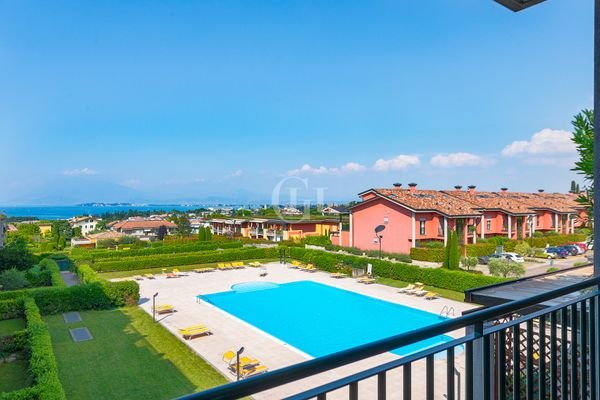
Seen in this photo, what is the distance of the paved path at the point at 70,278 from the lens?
2208cm

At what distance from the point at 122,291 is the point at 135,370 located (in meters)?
7.80

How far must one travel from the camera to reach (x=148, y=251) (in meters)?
30.3

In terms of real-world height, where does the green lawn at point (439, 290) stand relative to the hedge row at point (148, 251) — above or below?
below

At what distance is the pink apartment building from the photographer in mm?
26750

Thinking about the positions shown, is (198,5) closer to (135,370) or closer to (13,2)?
(13,2)

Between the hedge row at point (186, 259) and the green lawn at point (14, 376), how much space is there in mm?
15468

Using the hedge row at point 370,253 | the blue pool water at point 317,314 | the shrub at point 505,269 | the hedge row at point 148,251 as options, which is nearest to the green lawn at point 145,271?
the hedge row at point 148,251

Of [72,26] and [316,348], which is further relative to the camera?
[72,26]

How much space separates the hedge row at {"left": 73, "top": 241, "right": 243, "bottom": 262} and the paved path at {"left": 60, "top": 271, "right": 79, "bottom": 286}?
1246 millimetres

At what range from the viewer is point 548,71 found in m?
5.64

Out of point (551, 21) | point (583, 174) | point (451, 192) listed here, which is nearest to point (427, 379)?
point (551, 21)

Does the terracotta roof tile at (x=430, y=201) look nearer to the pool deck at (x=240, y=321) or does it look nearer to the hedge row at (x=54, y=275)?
the pool deck at (x=240, y=321)

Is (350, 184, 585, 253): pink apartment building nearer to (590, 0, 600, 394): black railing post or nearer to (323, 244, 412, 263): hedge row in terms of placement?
(323, 244, 412, 263): hedge row

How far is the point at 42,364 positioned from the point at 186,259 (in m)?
19.4
